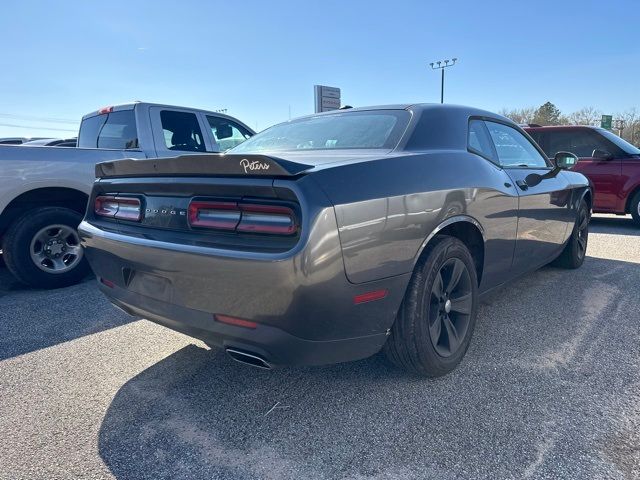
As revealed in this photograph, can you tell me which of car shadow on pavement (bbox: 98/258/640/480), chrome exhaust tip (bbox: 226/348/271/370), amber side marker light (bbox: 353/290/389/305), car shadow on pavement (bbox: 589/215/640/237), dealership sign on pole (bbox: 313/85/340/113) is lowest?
car shadow on pavement (bbox: 589/215/640/237)

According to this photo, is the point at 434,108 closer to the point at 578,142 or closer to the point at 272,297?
the point at 272,297

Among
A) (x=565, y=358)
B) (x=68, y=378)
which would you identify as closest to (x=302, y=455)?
(x=68, y=378)

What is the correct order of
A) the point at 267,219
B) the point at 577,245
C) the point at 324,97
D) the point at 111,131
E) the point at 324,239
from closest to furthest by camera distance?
1. the point at 324,239
2. the point at 267,219
3. the point at 577,245
4. the point at 111,131
5. the point at 324,97

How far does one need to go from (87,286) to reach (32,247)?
618 millimetres

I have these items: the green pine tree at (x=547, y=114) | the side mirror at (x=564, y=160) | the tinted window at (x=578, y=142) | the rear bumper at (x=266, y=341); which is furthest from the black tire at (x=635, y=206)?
the green pine tree at (x=547, y=114)

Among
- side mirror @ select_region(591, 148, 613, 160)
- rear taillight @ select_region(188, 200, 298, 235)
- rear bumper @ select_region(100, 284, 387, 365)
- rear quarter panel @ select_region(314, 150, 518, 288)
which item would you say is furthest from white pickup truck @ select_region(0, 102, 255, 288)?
side mirror @ select_region(591, 148, 613, 160)

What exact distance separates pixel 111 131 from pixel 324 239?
4463 millimetres

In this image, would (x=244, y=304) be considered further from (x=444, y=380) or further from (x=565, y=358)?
(x=565, y=358)

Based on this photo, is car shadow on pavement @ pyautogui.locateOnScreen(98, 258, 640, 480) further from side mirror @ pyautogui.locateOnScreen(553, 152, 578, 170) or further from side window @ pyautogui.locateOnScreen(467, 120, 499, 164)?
side mirror @ pyautogui.locateOnScreen(553, 152, 578, 170)

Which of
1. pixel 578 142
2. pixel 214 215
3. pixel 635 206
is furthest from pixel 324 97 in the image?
pixel 214 215

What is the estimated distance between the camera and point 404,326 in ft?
7.20

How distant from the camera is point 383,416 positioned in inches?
84.7

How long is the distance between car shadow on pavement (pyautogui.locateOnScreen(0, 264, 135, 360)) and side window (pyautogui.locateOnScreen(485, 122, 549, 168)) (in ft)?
10.3

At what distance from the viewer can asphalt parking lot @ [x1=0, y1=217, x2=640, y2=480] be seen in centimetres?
183
